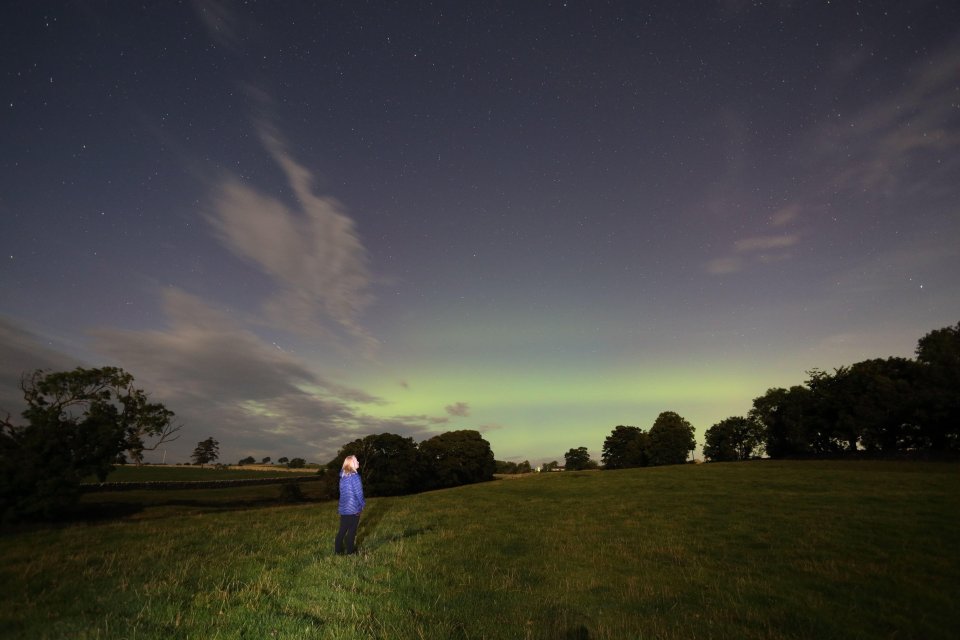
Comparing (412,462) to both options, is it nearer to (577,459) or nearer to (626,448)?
(626,448)

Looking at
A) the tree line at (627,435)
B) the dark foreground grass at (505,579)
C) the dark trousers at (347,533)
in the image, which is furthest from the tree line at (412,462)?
the dark trousers at (347,533)

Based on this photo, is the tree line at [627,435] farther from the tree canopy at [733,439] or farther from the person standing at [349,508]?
the person standing at [349,508]

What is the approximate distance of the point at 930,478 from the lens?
106 feet

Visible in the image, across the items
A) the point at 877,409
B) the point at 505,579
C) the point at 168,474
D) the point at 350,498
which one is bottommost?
the point at 505,579

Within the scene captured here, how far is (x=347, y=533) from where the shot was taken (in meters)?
12.3

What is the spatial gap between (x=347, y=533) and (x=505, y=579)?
497 centimetres

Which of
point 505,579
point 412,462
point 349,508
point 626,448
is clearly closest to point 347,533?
point 349,508

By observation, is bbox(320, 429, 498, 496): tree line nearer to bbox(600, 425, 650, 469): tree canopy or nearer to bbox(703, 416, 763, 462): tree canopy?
bbox(600, 425, 650, 469): tree canopy

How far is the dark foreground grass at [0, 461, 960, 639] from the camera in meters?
7.13

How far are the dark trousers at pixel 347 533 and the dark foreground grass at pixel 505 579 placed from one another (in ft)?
1.72

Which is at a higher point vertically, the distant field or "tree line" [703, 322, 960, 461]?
"tree line" [703, 322, 960, 461]

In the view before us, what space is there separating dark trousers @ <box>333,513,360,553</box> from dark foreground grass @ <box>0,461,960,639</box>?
1.72 ft

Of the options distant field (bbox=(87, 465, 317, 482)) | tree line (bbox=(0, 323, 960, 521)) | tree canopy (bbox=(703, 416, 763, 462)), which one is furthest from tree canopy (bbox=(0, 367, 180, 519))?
tree canopy (bbox=(703, 416, 763, 462))

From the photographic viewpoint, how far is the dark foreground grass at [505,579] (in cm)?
713
